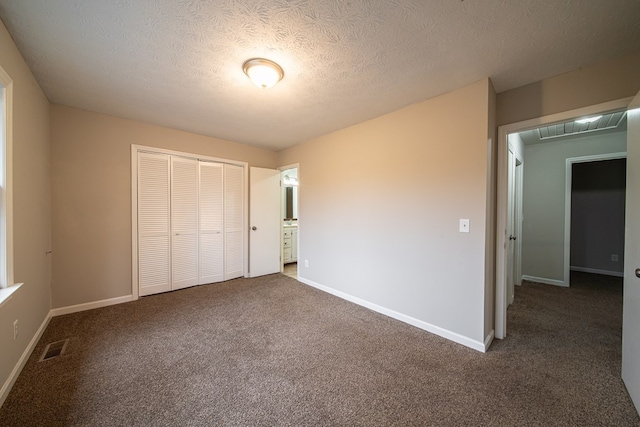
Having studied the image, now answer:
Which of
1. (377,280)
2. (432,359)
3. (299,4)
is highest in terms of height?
(299,4)

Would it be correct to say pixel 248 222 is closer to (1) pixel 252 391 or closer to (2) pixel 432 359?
(1) pixel 252 391

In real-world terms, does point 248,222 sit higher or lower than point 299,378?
higher

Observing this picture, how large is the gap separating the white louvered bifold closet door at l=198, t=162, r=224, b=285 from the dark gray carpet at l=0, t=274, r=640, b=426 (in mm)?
1052

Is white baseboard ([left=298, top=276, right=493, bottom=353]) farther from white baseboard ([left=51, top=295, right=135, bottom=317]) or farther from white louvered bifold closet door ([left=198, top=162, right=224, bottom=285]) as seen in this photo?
white baseboard ([left=51, top=295, right=135, bottom=317])

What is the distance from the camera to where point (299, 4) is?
1337mm

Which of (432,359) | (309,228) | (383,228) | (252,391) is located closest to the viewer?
(252,391)

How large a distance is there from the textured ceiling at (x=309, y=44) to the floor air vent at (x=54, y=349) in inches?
95.6

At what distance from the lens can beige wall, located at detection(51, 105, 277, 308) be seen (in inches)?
106

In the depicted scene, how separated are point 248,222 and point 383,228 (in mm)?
2583

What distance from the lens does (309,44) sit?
1663 millimetres

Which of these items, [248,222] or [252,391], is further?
[248,222]

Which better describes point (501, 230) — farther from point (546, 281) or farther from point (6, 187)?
point (6, 187)

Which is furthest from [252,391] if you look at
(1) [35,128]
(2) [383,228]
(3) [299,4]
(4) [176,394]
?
(1) [35,128]

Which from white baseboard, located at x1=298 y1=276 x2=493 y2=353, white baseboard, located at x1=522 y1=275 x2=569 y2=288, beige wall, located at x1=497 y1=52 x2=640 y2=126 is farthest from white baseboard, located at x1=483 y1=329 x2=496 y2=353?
white baseboard, located at x1=522 y1=275 x2=569 y2=288
